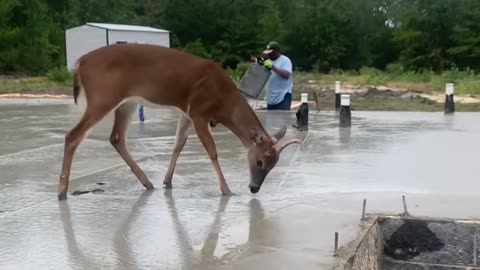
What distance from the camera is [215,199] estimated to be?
7.68m

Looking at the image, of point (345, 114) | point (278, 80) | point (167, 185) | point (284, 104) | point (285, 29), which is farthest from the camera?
point (285, 29)

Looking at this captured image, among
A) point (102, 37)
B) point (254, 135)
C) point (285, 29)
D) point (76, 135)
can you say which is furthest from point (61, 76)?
point (254, 135)

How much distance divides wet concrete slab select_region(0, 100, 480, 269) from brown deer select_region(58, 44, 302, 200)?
0.41 m

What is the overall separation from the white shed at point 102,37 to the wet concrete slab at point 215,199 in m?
24.8

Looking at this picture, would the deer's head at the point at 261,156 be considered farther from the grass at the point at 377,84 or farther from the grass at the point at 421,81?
the grass at the point at 421,81

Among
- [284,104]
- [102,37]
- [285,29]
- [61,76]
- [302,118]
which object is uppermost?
[102,37]

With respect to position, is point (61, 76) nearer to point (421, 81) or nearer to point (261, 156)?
point (421, 81)

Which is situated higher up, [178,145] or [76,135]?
[76,135]

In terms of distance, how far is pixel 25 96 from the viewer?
86.0 feet

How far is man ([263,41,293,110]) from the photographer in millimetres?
13492

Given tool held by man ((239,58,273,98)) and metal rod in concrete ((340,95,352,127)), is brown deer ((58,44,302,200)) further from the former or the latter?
metal rod in concrete ((340,95,352,127))

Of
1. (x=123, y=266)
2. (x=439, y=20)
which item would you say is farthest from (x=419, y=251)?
(x=439, y=20)

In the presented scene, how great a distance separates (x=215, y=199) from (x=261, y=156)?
663 mm

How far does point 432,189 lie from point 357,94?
22.0 meters
